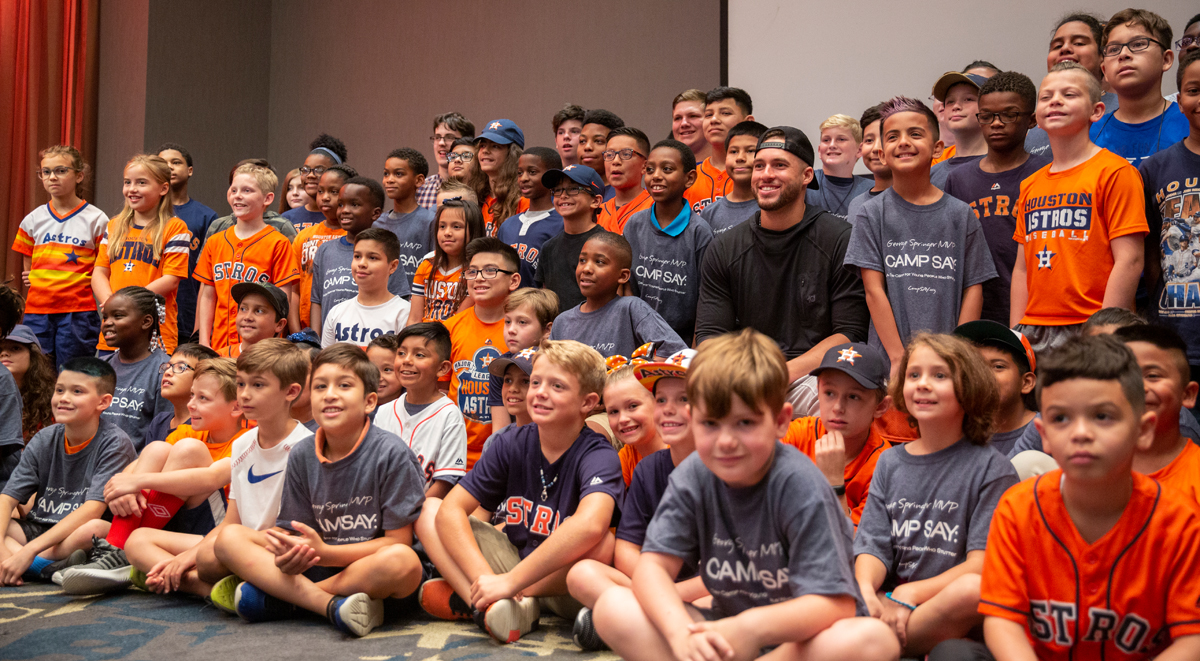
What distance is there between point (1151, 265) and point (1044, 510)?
161 centimetres

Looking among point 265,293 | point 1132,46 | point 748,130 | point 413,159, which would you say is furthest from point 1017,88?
point 265,293

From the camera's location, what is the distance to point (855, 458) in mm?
2760

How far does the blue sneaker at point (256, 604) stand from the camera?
281 centimetres

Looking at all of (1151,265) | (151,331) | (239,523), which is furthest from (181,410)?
(1151,265)

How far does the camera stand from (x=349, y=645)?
2.61 meters

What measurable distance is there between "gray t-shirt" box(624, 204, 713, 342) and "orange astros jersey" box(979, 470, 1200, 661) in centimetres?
208

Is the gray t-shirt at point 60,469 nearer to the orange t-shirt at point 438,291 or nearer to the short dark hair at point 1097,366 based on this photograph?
the orange t-shirt at point 438,291

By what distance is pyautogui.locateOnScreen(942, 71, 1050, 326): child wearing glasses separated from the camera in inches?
135

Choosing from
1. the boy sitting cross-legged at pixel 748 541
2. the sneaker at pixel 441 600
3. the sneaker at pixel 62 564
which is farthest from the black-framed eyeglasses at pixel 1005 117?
the sneaker at pixel 62 564

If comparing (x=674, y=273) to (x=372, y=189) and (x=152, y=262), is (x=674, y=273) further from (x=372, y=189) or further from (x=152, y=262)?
(x=152, y=262)

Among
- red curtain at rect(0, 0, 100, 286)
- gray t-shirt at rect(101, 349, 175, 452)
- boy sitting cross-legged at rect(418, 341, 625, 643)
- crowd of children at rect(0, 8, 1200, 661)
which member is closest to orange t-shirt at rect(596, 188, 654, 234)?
crowd of children at rect(0, 8, 1200, 661)

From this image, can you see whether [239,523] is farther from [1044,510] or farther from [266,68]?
[266,68]

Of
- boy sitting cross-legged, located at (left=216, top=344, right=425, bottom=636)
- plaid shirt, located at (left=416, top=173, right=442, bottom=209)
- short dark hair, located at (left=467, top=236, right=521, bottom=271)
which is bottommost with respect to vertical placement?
boy sitting cross-legged, located at (left=216, top=344, right=425, bottom=636)

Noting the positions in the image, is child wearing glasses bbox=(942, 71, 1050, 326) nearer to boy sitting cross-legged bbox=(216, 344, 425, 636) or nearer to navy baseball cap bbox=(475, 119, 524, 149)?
boy sitting cross-legged bbox=(216, 344, 425, 636)
